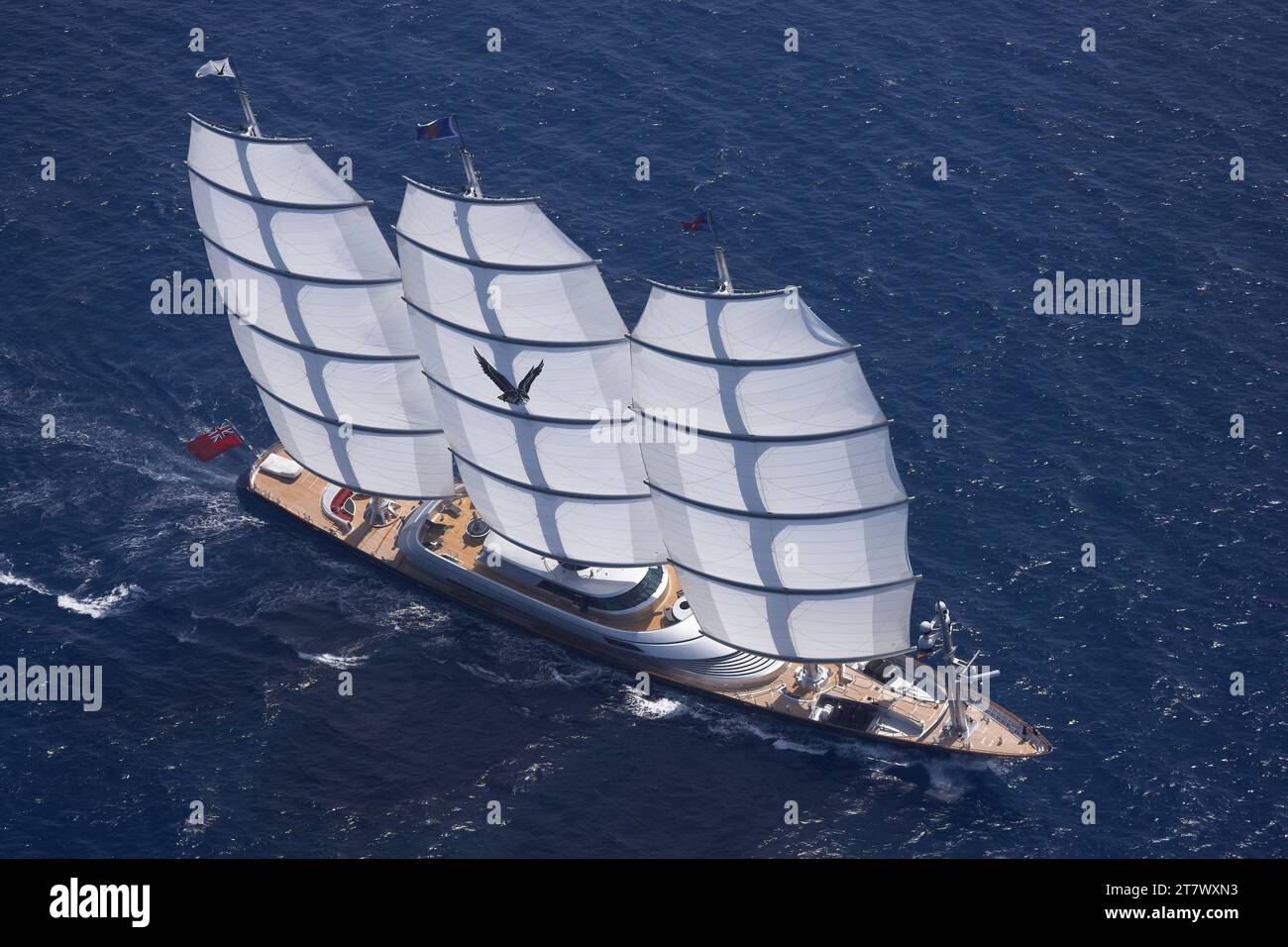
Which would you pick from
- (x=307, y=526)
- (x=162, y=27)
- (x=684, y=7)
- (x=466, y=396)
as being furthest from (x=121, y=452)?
(x=684, y=7)

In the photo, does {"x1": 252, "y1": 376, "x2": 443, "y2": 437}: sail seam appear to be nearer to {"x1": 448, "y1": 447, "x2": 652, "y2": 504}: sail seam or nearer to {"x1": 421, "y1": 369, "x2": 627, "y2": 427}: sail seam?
{"x1": 448, "y1": 447, "x2": 652, "y2": 504}: sail seam

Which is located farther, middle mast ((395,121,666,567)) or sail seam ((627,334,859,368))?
middle mast ((395,121,666,567))

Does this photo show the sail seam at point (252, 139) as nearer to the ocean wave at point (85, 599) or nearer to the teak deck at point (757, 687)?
the teak deck at point (757, 687)

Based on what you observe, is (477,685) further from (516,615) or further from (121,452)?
(121,452)

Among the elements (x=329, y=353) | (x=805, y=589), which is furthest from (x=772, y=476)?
(x=329, y=353)

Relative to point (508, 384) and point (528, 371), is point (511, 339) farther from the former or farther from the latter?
point (508, 384)

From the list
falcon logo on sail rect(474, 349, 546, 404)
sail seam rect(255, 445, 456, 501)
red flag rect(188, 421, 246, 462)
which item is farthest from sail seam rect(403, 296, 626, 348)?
red flag rect(188, 421, 246, 462)

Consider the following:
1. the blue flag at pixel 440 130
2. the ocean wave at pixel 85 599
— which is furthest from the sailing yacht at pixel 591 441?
the ocean wave at pixel 85 599
